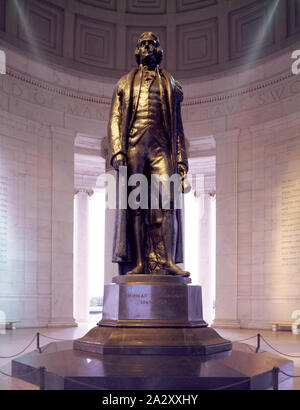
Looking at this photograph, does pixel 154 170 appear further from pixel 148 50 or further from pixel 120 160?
pixel 148 50

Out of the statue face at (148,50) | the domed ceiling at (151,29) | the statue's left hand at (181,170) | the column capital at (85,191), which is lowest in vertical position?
the statue's left hand at (181,170)

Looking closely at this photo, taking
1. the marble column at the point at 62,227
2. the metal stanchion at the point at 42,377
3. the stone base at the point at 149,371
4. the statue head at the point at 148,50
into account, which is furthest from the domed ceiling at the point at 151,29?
the metal stanchion at the point at 42,377

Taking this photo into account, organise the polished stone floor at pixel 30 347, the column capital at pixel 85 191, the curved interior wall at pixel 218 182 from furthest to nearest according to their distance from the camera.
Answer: the column capital at pixel 85 191 → the curved interior wall at pixel 218 182 → the polished stone floor at pixel 30 347

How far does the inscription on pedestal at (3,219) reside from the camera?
1551 centimetres

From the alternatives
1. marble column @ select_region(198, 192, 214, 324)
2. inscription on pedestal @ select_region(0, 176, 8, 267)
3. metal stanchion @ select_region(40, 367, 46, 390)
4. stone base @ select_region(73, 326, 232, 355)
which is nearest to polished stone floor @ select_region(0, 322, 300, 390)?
metal stanchion @ select_region(40, 367, 46, 390)

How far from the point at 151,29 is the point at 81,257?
10.5 meters

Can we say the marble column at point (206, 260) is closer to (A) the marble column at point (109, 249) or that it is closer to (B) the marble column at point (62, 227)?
(A) the marble column at point (109, 249)

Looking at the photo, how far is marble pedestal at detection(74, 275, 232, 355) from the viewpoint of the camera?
6.29 meters

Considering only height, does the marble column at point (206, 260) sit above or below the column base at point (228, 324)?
above

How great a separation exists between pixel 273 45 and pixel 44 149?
863cm

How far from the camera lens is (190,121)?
1852 cm

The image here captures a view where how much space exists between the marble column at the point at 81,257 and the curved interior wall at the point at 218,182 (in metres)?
5.59

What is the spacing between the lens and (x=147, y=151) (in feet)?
24.6

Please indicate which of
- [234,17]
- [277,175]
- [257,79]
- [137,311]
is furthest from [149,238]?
[234,17]
